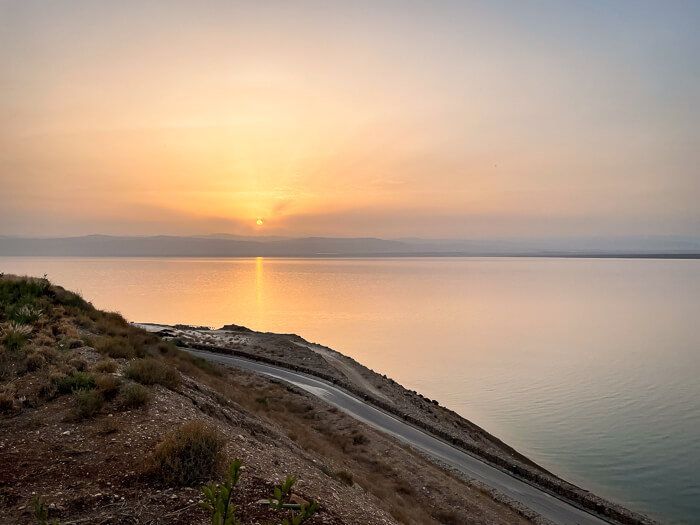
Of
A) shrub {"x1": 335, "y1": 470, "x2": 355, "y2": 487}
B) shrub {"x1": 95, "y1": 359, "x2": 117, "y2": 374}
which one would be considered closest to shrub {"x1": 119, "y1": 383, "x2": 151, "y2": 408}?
shrub {"x1": 95, "y1": 359, "x2": 117, "y2": 374}

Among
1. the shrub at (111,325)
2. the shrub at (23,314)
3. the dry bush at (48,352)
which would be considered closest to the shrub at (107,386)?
the dry bush at (48,352)

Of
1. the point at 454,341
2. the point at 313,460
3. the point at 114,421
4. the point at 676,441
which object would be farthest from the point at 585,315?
the point at 114,421

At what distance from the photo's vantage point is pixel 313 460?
39.7ft

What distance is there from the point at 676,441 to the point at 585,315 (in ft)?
180

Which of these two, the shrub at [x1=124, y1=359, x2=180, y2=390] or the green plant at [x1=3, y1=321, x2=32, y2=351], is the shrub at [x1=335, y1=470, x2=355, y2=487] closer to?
the shrub at [x1=124, y1=359, x2=180, y2=390]

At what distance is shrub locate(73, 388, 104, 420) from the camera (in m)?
8.85

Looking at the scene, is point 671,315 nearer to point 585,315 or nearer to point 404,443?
point 585,315

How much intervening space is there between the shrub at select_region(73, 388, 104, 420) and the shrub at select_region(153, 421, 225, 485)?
247 centimetres

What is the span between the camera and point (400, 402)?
94.8 feet

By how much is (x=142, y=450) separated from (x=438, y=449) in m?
16.2

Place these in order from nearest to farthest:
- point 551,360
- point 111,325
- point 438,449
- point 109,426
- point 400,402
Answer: point 109,426 → point 111,325 → point 438,449 → point 400,402 → point 551,360

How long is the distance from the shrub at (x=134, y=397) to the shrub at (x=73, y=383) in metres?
0.87

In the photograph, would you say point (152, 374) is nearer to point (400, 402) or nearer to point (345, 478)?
point (345, 478)

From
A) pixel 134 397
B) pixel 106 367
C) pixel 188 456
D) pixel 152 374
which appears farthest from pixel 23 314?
pixel 188 456
